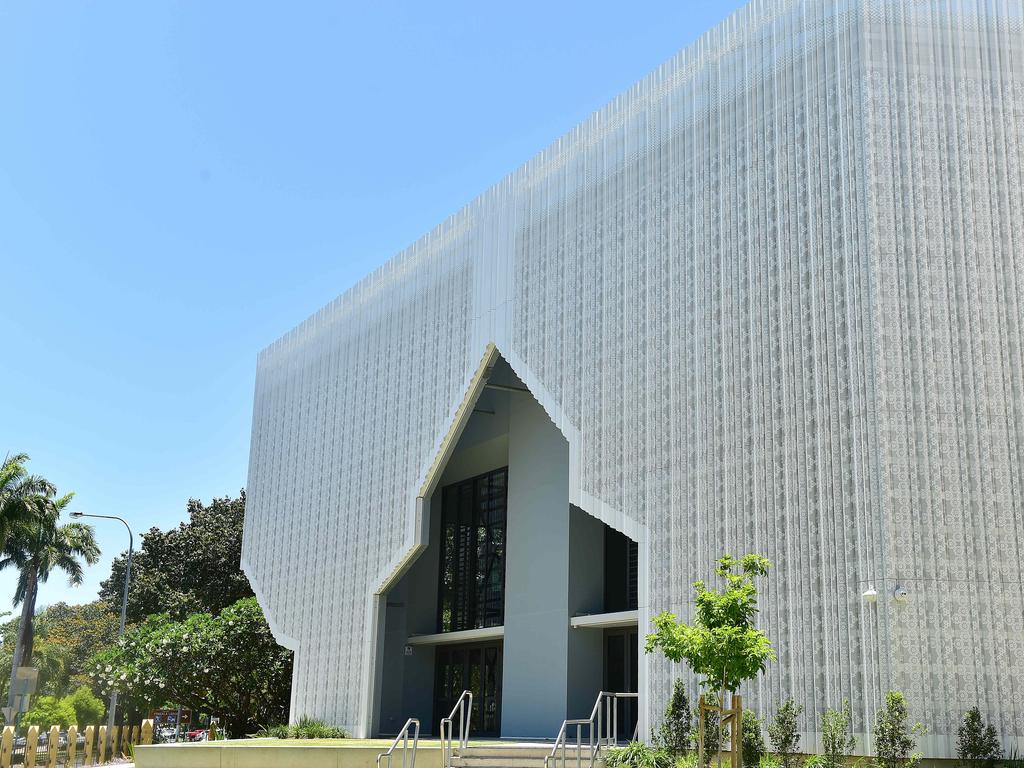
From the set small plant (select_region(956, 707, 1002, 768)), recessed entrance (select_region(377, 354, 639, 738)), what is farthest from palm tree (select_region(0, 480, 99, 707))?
Answer: small plant (select_region(956, 707, 1002, 768))

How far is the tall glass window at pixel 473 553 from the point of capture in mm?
28859

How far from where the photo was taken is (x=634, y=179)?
19.5 metres

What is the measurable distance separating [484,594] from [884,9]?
18210 millimetres

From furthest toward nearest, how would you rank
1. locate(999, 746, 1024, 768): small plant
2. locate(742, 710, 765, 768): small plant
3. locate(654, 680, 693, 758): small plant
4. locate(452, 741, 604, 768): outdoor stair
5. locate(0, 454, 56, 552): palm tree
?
1. locate(0, 454, 56, 552): palm tree
2. locate(452, 741, 604, 768): outdoor stair
3. locate(654, 680, 693, 758): small plant
4. locate(742, 710, 765, 768): small plant
5. locate(999, 746, 1024, 768): small plant

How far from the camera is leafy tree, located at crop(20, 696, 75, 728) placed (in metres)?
52.8

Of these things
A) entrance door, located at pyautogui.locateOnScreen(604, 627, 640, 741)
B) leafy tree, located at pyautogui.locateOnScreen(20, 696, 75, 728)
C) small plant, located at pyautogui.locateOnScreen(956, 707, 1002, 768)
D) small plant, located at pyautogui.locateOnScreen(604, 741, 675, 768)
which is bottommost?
leafy tree, located at pyautogui.locateOnScreen(20, 696, 75, 728)

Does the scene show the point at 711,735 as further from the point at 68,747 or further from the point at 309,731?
the point at 68,747

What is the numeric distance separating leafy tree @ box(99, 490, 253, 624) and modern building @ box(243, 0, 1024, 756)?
73.9 ft

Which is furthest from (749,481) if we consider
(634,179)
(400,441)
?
(400,441)

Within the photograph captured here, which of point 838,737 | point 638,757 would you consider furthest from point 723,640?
point 638,757

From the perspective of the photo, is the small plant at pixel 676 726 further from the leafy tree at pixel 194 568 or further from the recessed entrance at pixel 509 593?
the leafy tree at pixel 194 568

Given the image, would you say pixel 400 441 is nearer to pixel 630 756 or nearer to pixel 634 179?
pixel 634 179

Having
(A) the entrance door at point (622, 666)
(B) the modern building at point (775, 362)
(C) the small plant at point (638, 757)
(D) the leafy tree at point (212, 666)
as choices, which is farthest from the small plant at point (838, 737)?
(D) the leafy tree at point (212, 666)

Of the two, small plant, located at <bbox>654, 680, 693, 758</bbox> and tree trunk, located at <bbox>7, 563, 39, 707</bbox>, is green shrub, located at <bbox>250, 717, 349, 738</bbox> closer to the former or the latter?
small plant, located at <bbox>654, 680, 693, 758</bbox>
